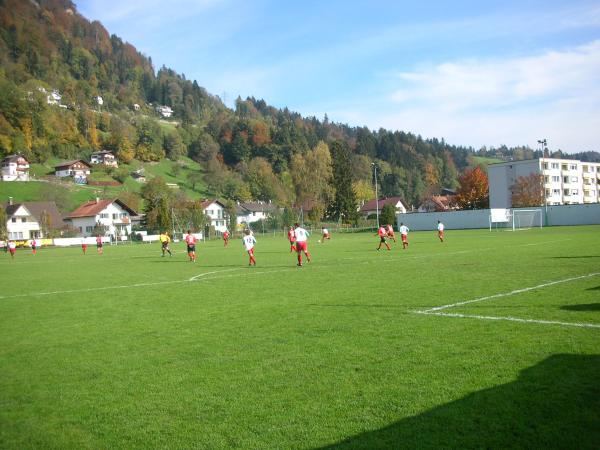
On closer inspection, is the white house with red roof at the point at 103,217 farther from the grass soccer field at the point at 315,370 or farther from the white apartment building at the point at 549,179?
the grass soccer field at the point at 315,370

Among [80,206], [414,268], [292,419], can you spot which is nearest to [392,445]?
[292,419]

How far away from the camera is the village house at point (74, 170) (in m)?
116

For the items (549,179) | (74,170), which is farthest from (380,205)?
(74,170)

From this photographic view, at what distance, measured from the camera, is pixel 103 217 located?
94.9 m

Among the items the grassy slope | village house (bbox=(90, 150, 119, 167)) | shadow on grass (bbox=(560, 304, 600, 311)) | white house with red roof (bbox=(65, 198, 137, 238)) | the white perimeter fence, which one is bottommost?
shadow on grass (bbox=(560, 304, 600, 311))

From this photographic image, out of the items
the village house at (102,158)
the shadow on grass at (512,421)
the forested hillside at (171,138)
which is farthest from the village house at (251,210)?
the shadow on grass at (512,421)

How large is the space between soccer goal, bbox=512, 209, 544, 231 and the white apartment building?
88.5 ft

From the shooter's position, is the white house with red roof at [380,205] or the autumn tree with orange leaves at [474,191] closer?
the autumn tree with orange leaves at [474,191]

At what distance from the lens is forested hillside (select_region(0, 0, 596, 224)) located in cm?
12075

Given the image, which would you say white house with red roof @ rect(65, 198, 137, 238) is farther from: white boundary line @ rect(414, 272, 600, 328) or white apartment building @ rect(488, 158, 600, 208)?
white boundary line @ rect(414, 272, 600, 328)

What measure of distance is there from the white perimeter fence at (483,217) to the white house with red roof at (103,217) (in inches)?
1969

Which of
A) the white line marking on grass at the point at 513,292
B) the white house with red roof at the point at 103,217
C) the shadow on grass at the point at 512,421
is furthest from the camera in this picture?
the white house with red roof at the point at 103,217

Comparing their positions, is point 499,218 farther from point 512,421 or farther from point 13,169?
point 13,169

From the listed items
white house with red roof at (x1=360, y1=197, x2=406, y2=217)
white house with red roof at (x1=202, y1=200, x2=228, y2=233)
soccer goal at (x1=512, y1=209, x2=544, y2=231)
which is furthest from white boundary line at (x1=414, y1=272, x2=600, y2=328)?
white house with red roof at (x1=360, y1=197, x2=406, y2=217)
